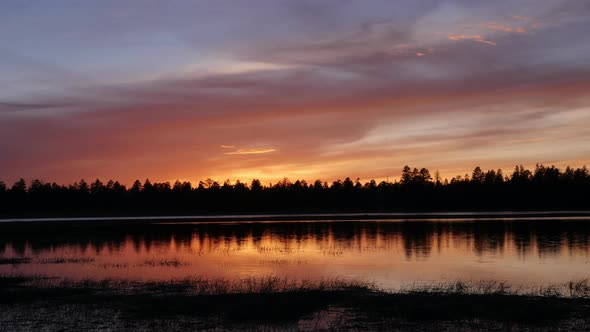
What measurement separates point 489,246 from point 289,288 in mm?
39485

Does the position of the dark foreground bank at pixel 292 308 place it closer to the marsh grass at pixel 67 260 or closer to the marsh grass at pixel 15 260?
the marsh grass at pixel 67 260

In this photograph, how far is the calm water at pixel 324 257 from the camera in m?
45.9

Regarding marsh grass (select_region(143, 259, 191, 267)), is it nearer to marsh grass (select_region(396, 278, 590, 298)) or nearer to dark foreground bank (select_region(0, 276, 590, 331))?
dark foreground bank (select_region(0, 276, 590, 331))

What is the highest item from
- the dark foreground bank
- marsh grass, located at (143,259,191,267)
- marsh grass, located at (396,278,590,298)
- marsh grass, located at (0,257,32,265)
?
the dark foreground bank

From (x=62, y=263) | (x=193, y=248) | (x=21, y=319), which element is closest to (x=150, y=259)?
(x=62, y=263)

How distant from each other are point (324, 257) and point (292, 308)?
105ft

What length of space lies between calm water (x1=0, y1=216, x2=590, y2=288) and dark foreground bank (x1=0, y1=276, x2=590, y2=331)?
8018 mm

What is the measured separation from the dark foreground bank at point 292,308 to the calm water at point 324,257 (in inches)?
316

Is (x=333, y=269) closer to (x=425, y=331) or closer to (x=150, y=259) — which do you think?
(x=150, y=259)

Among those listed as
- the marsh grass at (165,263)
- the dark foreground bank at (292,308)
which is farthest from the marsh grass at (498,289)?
the marsh grass at (165,263)

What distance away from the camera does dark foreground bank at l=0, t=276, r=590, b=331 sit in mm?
24469

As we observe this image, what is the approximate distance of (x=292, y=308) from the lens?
1103 inches

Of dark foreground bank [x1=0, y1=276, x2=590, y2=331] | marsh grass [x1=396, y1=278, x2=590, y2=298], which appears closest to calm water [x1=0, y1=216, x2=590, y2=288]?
marsh grass [x1=396, y1=278, x2=590, y2=298]

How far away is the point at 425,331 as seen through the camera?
75.9ft
